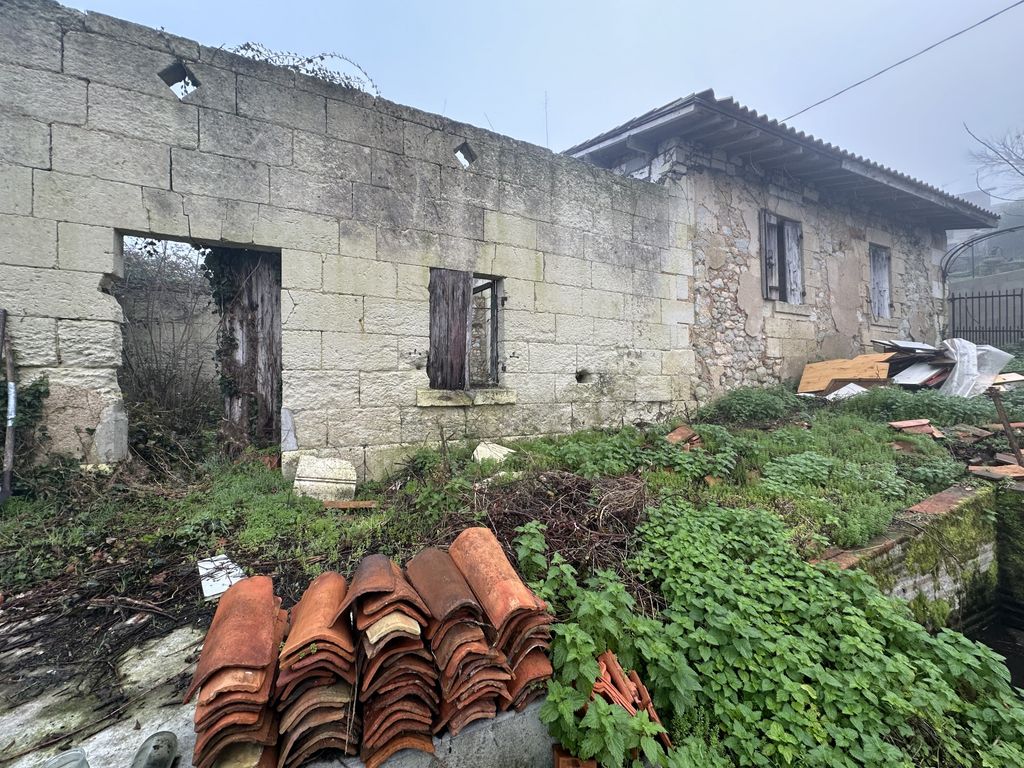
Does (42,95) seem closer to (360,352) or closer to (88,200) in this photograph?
(88,200)

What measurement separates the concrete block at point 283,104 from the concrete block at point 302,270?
121cm

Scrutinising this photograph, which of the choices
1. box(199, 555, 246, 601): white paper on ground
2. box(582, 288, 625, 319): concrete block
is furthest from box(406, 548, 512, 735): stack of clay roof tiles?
box(582, 288, 625, 319): concrete block

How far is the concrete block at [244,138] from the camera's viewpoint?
4.10 m

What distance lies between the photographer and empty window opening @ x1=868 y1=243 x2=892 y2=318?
10.1 m

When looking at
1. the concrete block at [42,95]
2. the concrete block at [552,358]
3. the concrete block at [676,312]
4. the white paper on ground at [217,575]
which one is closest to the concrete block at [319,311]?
the concrete block at [42,95]

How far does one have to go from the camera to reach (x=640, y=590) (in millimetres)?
2727

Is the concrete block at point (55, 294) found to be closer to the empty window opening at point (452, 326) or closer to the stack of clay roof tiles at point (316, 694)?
the empty window opening at point (452, 326)

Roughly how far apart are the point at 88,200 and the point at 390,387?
9.28ft

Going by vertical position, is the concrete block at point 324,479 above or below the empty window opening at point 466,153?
below

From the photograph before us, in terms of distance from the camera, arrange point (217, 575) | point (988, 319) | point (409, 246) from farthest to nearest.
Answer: point (988, 319) → point (409, 246) → point (217, 575)

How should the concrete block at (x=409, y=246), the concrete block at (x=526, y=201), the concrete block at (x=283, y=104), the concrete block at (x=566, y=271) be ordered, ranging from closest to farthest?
the concrete block at (x=283, y=104), the concrete block at (x=409, y=246), the concrete block at (x=526, y=201), the concrete block at (x=566, y=271)

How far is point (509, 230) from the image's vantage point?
559 cm

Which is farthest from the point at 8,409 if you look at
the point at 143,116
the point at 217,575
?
the point at 143,116

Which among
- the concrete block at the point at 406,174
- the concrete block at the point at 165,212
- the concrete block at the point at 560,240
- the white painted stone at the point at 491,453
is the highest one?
the concrete block at the point at 406,174
